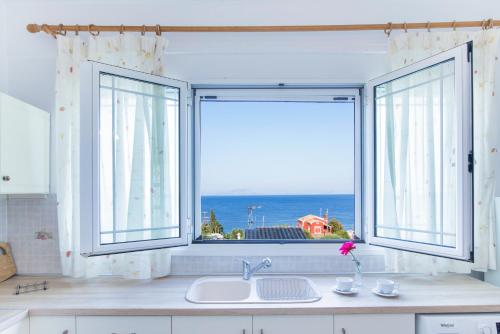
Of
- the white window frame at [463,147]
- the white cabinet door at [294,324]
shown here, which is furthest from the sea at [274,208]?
the white cabinet door at [294,324]

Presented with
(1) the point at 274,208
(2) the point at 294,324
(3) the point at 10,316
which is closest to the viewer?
(3) the point at 10,316

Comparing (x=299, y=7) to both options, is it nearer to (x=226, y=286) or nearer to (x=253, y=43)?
(x=253, y=43)

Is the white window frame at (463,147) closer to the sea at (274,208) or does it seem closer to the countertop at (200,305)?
the countertop at (200,305)

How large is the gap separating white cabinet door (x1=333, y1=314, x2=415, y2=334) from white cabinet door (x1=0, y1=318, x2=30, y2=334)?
1.57m

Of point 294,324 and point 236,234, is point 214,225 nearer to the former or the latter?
point 236,234

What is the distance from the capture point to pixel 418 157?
1976 millimetres

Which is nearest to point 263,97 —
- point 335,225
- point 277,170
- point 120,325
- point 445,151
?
point 277,170

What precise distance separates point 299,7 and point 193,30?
2.54 feet

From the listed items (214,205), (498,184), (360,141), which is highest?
(360,141)

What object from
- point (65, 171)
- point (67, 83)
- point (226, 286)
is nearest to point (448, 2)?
point (226, 286)

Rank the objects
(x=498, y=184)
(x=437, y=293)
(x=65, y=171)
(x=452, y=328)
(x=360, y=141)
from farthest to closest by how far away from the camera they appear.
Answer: (x=360, y=141)
(x=498, y=184)
(x=65, y=171)
(x=437, y=293)
(x=452, y=328)

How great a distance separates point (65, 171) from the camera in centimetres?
197

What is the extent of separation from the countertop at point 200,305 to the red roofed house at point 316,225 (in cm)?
48

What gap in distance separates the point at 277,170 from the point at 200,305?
127 centimetres
